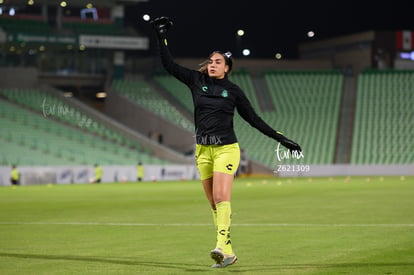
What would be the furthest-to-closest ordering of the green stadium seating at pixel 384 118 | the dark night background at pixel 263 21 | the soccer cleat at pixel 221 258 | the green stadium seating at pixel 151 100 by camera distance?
the dark night background at pixel 263 21
the green stadium seating at pixel 151 100
the green stadium seating at pixel 384 118
the soccer cleat at pixel 221 258

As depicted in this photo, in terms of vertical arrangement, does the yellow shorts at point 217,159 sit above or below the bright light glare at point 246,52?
below

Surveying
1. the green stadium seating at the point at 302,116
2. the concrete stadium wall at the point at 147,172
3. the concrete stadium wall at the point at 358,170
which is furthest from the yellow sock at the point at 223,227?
the concrete stadium wall at the point at 358,170

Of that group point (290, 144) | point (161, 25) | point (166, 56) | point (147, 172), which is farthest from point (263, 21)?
point (290, 144)

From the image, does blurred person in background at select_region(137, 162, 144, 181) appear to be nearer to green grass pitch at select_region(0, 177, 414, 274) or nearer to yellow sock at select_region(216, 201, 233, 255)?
green grass pitch at select_region(0, 177, 414, 274)

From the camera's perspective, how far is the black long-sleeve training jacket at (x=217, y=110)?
11680 millimetres

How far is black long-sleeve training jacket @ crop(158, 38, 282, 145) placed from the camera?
1168 centimetres

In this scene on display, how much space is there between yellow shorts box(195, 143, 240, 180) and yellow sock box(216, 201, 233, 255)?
0.47 m

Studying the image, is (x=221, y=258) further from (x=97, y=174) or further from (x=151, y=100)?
(x=151, y=100)

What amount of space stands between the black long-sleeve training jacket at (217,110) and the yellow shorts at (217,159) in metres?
0.08

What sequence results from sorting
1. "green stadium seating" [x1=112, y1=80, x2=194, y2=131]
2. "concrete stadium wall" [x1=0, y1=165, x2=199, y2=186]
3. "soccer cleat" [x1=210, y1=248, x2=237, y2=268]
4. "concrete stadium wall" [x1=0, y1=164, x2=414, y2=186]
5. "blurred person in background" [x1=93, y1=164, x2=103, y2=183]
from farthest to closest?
1. "green stadium seating" [x1=112, y1=80, x2=194, y2=131]
2. "blurred person in background" [x1=93, y1=164, x2=103, y2=183]
3. "concrete stadium wall" [x1=0, y1=164, x2=414, y2=186]
4. "concrete stadium wall" [x1=0, y1=165, x2=199, y2=186]
5. "soccer cleat" [x1=210, y1=248, x2=237, y2=268]

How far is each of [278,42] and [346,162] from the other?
17.1 metres

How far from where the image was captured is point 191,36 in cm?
7581

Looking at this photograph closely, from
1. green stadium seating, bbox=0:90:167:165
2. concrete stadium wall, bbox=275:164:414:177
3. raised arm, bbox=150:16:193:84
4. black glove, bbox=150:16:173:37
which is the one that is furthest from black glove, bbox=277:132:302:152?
concrete stadium wall, bbox=275:164:414:177

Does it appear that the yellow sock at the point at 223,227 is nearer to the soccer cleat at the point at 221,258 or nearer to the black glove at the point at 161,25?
the soccer cleat at the point at 221,258
